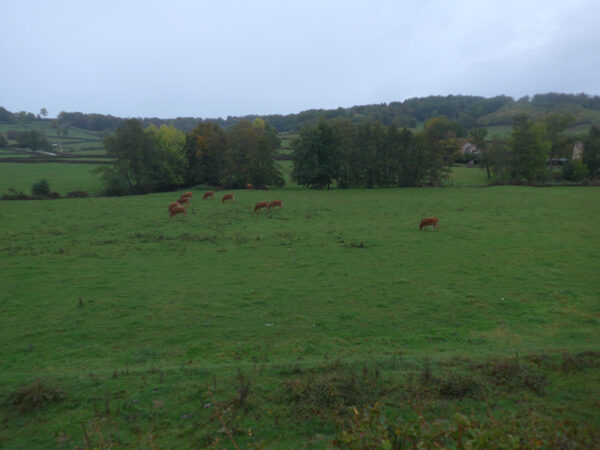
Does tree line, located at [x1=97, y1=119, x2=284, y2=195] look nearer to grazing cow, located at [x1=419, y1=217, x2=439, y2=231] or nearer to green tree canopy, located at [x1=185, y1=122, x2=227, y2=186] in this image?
green tree canopy, located at [x1=185, y1=122, x2=227, y2=186]

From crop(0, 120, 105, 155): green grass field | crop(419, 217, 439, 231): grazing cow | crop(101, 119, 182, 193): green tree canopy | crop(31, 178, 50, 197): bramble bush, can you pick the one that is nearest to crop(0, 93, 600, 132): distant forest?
crop(0, 120, 105, 155): green grass field

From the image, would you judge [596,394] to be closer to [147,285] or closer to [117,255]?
[147,285]

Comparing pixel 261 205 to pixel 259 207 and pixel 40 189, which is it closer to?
pixel 259 207

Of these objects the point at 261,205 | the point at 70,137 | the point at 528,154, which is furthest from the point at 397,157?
the point at 70,137

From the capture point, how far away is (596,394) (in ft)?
17.5

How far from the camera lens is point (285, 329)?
9539mm

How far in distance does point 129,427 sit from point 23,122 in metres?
162

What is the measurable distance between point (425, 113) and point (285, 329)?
13455 cm

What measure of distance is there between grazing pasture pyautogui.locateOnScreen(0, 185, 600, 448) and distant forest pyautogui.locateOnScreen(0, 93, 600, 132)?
3541 inches

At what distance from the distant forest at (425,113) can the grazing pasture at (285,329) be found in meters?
90.0

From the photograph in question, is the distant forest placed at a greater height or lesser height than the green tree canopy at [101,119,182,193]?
greater

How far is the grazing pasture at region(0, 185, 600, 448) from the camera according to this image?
5242 millimetres

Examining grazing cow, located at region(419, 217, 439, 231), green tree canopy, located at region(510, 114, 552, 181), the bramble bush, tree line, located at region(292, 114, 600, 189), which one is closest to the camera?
grazing cow, located at region(419, 217, 439, 231)

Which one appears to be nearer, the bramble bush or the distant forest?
the bramble bush
